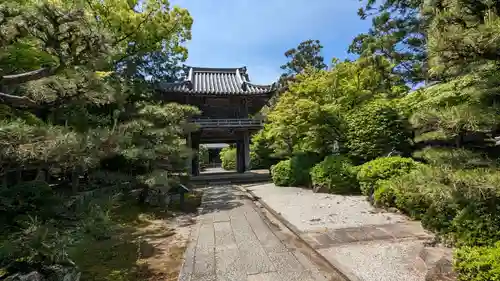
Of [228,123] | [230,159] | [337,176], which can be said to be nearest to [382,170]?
[337,176]

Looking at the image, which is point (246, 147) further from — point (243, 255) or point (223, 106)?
point (243, 255)

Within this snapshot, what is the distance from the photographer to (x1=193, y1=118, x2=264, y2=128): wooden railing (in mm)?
16891

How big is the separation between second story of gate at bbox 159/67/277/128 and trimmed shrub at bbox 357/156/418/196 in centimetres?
1018

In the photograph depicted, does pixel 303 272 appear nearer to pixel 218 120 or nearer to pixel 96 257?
pixel 96 257

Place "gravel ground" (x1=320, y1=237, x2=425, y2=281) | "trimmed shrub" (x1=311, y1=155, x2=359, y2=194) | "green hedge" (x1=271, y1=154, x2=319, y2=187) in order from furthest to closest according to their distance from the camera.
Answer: "green hedge" (x1=271, y1=154, x2=319, y2=187), "trimmed shrub" (x1=311, y1=155, x2=359, y2=194), "gravel ground" (x1=320, y1=237, x2=425, y2=281)

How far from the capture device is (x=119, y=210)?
24.2 feet

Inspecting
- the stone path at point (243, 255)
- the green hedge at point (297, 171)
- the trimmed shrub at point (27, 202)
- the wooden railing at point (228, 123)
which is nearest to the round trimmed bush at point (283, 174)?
the green hedge at point (297, 171)

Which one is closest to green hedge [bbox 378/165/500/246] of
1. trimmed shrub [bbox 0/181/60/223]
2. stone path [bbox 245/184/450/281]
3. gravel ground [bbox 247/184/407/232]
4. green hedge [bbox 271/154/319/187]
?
stone path [bbox 245/184/450/281]

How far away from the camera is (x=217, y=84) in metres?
20.7

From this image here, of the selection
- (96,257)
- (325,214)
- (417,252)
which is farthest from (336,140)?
(96,257)

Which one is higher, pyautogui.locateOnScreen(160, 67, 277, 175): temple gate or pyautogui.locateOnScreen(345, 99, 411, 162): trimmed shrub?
pyautogui.locateOnScreen(160, 67, 277, 175): temple gate

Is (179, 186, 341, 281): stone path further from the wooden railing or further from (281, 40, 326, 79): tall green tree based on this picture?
(281, 40, 326, 79): tall green tree

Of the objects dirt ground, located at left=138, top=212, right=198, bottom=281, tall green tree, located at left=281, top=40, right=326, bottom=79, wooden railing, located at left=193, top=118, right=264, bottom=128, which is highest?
tall green tree, located at left=281, top=40, right=326, bottom=79

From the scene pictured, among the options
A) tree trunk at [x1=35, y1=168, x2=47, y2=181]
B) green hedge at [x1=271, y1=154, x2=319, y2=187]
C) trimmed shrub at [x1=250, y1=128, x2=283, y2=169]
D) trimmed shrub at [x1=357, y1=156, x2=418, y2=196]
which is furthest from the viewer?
trimmed shrub at [x1=250, y1=128, x2=283, y2=169]
